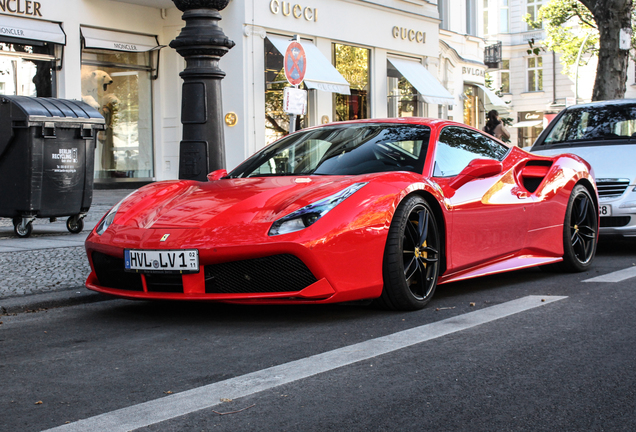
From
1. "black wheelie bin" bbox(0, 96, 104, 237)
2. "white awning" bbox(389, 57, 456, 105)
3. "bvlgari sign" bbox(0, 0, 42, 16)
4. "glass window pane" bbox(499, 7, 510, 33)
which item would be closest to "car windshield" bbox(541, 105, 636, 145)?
"black wheelie bin" bbox(0, 96, 104, 237)

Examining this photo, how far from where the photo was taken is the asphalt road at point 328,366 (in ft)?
9.48

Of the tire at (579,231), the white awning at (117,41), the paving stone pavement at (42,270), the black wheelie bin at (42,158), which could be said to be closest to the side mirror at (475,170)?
the tire at (579,231)

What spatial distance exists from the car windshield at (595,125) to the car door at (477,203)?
3.21m

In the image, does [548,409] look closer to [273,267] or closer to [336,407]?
[336,407]

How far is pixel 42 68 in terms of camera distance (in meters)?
16.1

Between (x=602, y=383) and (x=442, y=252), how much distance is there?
196cm

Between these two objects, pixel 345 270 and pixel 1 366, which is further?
pixel 345 270

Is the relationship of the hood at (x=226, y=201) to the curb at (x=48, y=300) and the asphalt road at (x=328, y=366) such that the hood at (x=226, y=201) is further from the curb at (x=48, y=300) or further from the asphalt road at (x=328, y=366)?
the curb at (x=48, y=300)

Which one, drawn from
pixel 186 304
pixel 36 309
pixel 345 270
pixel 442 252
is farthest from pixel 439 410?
pixel 36 309

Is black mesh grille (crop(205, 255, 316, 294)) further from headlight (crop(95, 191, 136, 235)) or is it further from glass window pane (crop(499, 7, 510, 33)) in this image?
glass window pane (crop(499, 7, 510, 33))

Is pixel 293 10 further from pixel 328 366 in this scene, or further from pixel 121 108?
pixel 328 366

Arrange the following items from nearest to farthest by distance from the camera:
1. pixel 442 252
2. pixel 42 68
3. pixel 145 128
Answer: pixel 442 252 < pixel 42 68 < pixel 145 128

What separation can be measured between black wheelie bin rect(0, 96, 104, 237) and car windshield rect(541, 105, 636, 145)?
522 cm

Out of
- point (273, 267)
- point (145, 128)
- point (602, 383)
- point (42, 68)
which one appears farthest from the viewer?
point (145, 128)
